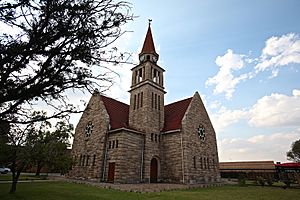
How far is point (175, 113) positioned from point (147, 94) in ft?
14.8

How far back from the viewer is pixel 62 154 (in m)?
13.4

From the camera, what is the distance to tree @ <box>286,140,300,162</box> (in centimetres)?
4567

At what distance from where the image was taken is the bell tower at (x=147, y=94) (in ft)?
76.7

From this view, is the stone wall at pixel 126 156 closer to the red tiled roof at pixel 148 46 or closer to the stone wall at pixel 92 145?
the stone wall at pixel 92 145

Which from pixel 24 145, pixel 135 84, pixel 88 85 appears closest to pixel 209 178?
pixel 135 84

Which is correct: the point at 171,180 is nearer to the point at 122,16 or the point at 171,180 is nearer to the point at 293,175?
the point at 293,175

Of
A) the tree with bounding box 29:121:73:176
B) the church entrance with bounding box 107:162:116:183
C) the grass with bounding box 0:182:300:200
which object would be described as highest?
the tree with bounding box 29:121:73:176

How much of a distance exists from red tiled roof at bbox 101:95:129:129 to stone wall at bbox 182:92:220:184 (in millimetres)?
7106

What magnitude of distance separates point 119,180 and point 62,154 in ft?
24.5

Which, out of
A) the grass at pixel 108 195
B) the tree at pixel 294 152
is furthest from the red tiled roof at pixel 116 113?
the tree at pixel 294 152

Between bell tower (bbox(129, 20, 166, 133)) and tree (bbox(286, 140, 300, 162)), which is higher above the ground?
bell tower (bbox(129, 20, 166, 133))

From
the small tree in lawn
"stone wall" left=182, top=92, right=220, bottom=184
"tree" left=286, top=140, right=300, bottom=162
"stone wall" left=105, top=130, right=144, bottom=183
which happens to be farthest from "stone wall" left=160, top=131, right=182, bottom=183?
"tree" left=286, top=140, right=300, bottom=162

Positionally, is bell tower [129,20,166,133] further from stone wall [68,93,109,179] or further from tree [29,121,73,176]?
tree [29,121,73,176]

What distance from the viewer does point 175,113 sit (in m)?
25.8
